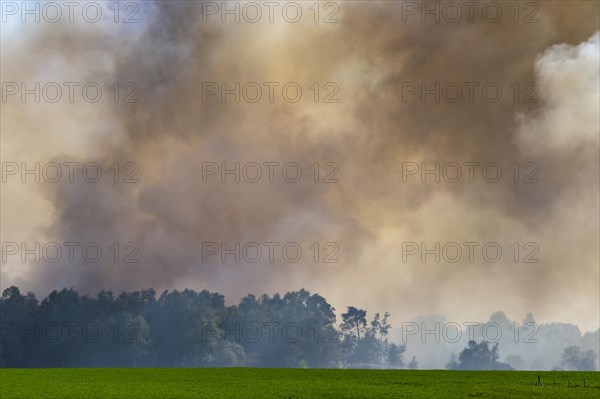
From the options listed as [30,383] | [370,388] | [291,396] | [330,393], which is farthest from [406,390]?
[30,383]

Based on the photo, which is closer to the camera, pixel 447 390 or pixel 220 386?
pixel 447 390

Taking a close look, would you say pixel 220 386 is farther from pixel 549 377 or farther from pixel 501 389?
pixel 549 377

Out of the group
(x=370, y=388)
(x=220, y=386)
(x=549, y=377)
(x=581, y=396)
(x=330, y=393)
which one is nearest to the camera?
(x=581, y=396)

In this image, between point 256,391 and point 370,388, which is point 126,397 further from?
point 370,388

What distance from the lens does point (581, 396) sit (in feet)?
202

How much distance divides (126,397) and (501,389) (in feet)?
Result: 113

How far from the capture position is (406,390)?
70250 millimetres

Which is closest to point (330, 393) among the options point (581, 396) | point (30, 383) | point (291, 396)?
point (291, 396)

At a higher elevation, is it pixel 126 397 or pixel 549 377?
pixel 549 377

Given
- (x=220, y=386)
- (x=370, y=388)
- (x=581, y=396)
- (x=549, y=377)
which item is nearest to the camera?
(x=581, y=396)

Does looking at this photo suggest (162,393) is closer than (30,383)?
Yes

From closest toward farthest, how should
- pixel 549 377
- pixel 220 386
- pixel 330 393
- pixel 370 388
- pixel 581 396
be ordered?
pixel 581 396 → pixel 330 393 → pixel 370 388 → pixel 220 386 → pixel 549 377

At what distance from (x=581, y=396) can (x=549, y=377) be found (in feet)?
104

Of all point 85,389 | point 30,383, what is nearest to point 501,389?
point 85,389
